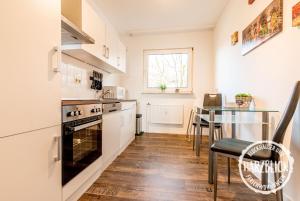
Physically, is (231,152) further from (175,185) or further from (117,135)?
(117,135)

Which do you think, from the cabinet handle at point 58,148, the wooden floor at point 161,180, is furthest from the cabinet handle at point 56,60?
the wooden floor at point 161,180

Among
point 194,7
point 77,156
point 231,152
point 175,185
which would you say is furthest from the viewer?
point 194,7

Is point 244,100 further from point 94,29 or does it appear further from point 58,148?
point 94,29

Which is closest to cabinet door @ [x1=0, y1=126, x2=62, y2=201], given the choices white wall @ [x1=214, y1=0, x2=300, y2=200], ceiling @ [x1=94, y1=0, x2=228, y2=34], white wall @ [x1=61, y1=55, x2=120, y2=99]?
white wall @ [x1=61, y1=55, x2=120, y2=99]

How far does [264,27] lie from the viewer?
179 cm

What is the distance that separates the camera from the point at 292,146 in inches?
55.1

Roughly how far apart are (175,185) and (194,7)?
2.92 meters

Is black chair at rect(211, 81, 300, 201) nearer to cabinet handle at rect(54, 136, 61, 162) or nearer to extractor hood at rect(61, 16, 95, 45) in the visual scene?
cabinet handle at rect(54, 136, 61, 162)

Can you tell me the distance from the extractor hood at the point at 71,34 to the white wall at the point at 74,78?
1.21 feet

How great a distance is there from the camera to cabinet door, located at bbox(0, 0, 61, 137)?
84 cm

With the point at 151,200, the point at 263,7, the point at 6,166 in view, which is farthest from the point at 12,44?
the point at 263,7

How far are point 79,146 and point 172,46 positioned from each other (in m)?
3.35

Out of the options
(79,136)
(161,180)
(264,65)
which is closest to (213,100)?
(264,65)

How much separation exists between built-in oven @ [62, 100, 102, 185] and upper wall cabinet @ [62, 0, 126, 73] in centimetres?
79
